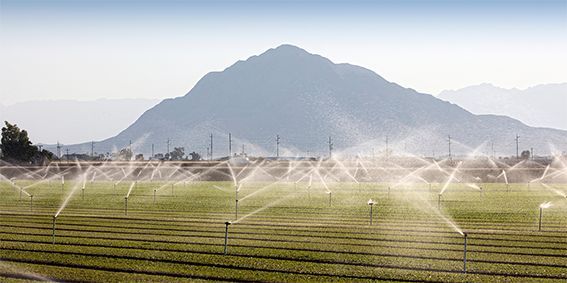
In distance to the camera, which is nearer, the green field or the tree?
the green field

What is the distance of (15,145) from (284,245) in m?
99.9

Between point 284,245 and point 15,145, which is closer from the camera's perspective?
point 284,245

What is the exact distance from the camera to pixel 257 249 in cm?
2678

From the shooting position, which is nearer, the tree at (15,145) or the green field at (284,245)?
the green field at (284,245)

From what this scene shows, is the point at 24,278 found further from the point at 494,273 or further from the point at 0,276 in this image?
the point at 494,273

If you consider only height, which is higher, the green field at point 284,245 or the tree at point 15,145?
the tree at point 15,145

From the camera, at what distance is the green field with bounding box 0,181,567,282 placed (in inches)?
874

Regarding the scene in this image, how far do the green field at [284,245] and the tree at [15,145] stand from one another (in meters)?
74.4

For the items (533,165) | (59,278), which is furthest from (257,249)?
(533,165)

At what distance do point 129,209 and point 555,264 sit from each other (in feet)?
103

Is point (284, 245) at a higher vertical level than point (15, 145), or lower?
lower

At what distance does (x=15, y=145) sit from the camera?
116 meters

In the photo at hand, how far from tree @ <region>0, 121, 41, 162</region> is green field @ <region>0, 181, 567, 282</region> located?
74.4 m

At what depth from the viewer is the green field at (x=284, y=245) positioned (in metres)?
22.2
